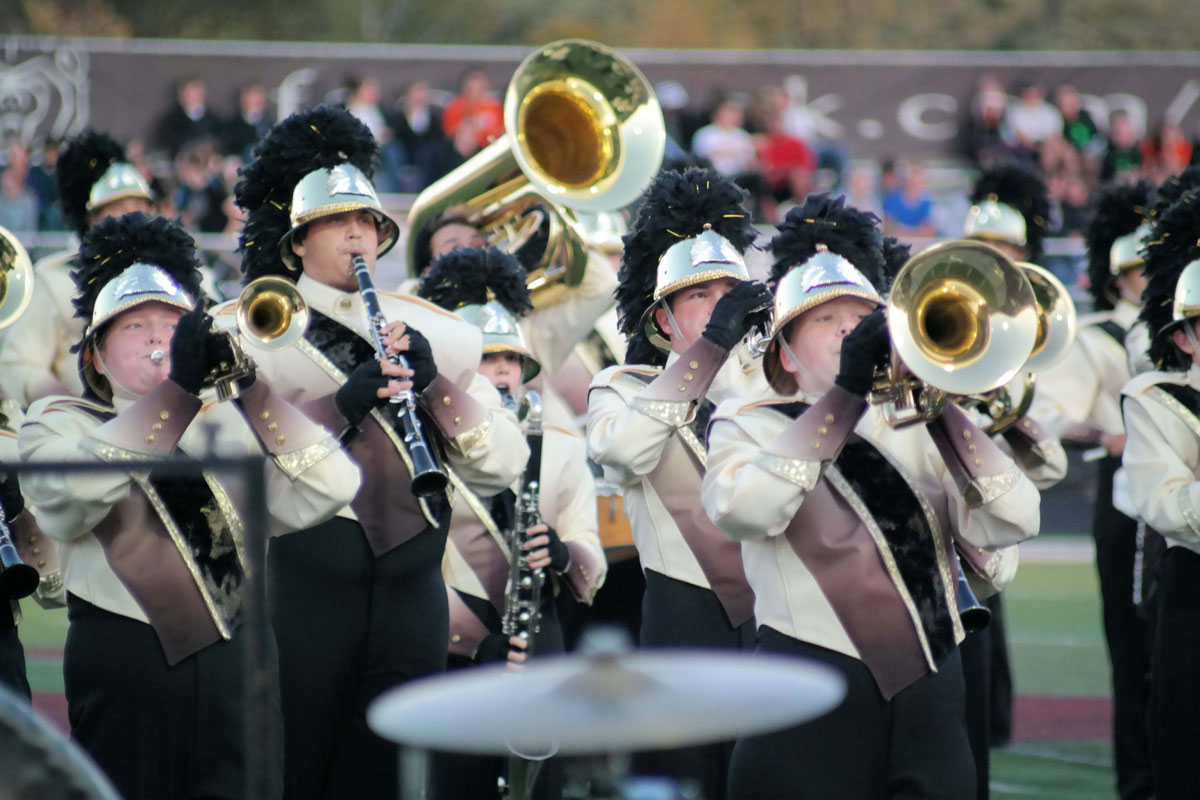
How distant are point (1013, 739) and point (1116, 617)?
115 centimetres

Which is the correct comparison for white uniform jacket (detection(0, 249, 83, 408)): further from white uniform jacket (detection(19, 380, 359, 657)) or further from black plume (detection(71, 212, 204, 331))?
white uniform jacket (detection(19, 380, 359, 657))

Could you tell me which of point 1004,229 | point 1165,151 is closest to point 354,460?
point 1004,229

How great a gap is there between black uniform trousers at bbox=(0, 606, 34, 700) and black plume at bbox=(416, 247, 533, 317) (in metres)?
2.06

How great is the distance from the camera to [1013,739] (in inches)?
316

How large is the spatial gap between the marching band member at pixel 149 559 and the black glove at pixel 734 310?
1.00 meters

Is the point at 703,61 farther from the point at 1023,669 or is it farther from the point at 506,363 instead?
the point at 506,363

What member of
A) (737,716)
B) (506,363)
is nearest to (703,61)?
(506,363)

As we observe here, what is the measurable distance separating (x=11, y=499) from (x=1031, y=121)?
543 inches

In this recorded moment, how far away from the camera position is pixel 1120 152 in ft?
56.1

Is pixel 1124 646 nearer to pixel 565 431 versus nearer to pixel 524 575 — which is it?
pixel 565 431

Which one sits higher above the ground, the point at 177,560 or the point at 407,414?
the point at 407,414

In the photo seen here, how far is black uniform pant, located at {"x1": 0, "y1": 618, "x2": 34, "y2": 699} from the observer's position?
455cm

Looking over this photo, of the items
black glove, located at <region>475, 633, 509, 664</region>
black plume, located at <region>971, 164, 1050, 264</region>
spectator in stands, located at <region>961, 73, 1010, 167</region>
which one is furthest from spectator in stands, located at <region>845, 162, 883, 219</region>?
black glove, located at <region>475, 633, 509, 664</region>

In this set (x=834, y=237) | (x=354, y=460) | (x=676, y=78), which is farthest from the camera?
(x=676, y=78)
